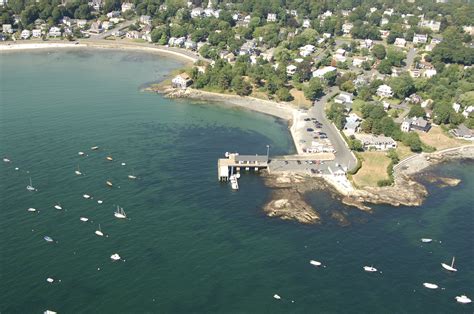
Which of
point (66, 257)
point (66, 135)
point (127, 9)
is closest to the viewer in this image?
point (66, 257)

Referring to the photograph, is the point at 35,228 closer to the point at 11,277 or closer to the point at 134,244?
the point at 11,277

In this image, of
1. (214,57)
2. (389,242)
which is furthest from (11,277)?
(214,57)

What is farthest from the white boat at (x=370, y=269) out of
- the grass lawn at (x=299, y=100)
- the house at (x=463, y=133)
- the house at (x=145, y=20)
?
the house at (x=145, y=20)

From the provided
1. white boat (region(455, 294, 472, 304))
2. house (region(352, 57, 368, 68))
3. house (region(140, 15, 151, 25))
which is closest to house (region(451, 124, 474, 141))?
house (region(352, 57, 368, 68))

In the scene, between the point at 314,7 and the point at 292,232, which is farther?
the point at 314,7

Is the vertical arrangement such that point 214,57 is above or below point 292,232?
above

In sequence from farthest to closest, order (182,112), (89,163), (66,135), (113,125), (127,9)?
1. (127,9)
2. (182,112)
3. (113,125)
4. (66,135)
5. (89,163)

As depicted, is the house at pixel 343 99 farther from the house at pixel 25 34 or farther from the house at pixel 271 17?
the house at pixel 25 34
